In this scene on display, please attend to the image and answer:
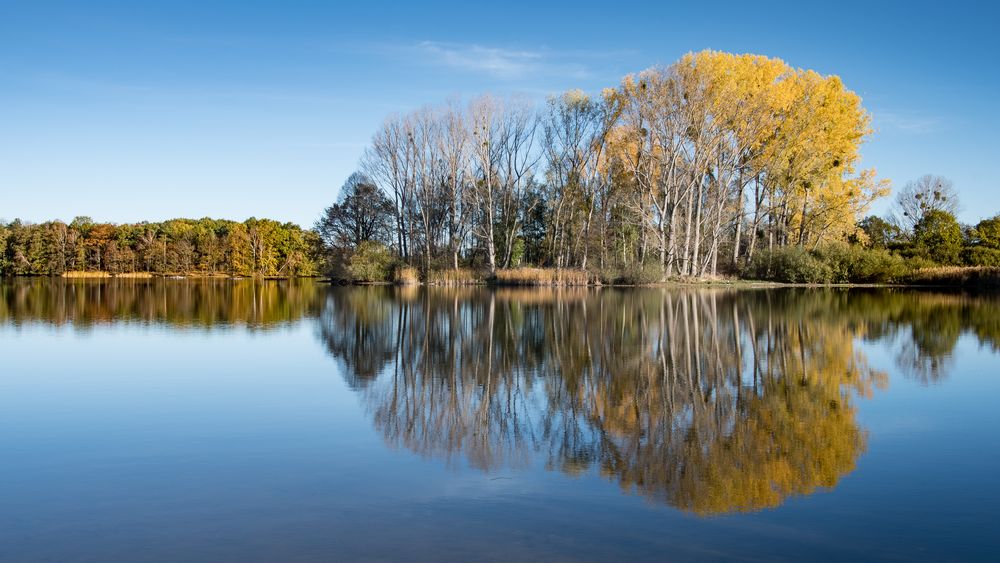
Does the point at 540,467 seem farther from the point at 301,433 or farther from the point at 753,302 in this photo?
the point at 753,302

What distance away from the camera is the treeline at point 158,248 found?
6638cm

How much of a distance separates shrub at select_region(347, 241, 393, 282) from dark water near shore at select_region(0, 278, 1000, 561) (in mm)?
30737

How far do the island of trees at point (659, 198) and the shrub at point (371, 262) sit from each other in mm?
121

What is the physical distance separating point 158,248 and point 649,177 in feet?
160

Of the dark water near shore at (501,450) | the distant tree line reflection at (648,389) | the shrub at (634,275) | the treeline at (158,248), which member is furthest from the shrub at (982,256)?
the treeline at (158,248)

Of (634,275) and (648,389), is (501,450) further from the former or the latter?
(634,275)

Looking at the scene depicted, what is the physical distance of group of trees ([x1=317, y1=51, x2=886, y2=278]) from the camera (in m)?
35.0

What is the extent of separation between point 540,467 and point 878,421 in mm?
3924

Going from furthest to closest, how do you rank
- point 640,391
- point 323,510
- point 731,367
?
point 731,367, point 640,391, point 323,510

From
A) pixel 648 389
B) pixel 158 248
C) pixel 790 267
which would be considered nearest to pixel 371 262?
pixel 790 267

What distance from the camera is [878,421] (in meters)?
7.59

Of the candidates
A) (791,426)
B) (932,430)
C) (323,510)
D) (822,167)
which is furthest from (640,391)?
(822,167)

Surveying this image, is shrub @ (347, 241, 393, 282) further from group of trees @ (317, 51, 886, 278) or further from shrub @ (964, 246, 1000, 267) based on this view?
shrub @ (964, 246, 1000, 267)

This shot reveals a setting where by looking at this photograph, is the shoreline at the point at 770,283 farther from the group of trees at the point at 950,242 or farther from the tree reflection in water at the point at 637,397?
the tree reflection in water at the point at 637,397
